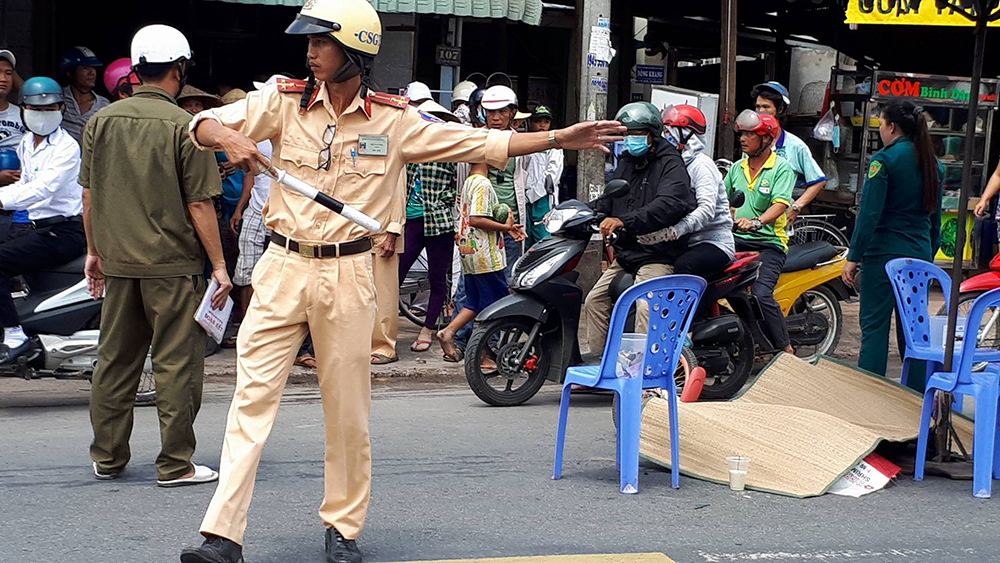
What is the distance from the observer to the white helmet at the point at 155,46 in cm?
543

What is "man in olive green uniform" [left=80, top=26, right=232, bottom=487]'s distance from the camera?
213 inches

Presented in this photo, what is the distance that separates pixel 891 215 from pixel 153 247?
4256 mm

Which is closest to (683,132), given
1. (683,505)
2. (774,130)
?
(774,130)

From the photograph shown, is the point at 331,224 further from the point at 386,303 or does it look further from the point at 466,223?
the point at 386,303

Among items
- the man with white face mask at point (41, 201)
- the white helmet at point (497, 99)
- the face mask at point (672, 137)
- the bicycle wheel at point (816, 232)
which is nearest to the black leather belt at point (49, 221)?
the man with white face mask at point (41, 201)

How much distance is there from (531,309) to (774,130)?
8.27ft

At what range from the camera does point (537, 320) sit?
24.3 feet

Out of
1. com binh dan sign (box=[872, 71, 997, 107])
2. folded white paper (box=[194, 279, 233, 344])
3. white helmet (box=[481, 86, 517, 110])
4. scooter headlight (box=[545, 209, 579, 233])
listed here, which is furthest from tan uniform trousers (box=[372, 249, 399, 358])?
com binh dan sign (box=[872, 71, 997, 107])

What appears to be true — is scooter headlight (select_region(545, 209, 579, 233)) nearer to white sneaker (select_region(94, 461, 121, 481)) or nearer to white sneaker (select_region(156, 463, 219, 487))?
white sneaker (select_region(156, 463, 219, 487))

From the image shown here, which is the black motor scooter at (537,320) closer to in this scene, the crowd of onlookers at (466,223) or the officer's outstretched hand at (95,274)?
the crowd of onlookers at (466,223)

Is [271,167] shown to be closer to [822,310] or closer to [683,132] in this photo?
[683,132]

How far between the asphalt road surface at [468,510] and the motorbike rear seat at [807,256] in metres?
2.89

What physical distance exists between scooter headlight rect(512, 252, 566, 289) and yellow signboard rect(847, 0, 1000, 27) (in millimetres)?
6164

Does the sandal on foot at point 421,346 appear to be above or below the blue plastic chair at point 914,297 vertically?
below
